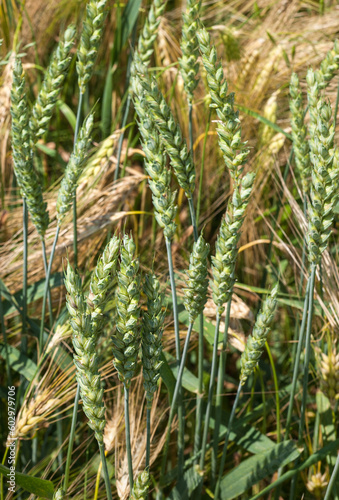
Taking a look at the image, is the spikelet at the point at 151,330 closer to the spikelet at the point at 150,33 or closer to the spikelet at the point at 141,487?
the spikelet at the point at 141,487

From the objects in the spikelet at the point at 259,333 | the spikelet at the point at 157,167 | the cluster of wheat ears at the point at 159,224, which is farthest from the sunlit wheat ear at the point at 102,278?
the spikelet at the point at 259,333

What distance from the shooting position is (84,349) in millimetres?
529

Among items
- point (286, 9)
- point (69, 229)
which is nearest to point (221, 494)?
point (69, 229)

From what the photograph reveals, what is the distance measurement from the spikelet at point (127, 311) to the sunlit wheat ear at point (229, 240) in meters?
0.11

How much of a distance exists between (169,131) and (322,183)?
18cm

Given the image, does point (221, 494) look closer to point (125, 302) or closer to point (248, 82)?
point (125, 302)

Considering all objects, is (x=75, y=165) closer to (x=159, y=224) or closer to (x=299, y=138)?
(x=159, y=224)

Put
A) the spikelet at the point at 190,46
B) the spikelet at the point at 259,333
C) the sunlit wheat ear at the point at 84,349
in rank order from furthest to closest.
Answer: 1. the spikelet at the point at 190,46
2. the spikelet at the point at 259,333
3. the sunlit wheat ear at the point at 84,349

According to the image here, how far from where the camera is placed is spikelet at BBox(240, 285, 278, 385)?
66cm

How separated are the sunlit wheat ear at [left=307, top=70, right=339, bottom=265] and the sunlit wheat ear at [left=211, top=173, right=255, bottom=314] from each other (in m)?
0.08

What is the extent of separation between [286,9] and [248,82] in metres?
0.39

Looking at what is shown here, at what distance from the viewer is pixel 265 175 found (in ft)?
4.07

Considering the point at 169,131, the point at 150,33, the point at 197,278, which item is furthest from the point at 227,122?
the point at 150,33

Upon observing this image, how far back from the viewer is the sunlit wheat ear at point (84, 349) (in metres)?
0.52
